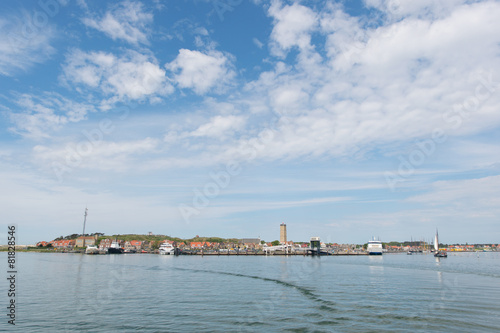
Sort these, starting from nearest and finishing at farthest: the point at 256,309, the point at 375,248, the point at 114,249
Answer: the point at 256,309 → the point at 114,249 → the point at 375,248

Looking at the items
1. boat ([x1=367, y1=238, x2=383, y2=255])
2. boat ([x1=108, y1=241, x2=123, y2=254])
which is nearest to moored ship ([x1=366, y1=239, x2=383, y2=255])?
boat ([x1=367, y1=238, x2=383, y2=255])

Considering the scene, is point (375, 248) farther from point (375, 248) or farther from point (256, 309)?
point (256, 309)

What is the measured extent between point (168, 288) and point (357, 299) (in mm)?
22294

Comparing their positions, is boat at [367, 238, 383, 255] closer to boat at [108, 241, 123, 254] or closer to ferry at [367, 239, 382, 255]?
ferry at [367, 239, 382, 255]

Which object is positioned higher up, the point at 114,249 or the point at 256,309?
the point at 256,309

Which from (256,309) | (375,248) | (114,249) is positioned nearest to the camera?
(256,309)

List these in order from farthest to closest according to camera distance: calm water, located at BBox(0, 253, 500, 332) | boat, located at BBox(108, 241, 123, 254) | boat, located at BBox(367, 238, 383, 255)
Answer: boat, located at BBox(367, 238, 383, 255) → boat, located at BBox(108, 241, 123, 254) → calm water, located at BBox(0, 253, 500, 332)

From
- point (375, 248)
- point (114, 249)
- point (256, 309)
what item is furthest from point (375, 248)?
point (256, 309)

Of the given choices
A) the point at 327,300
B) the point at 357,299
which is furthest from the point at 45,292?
the point at 357,299

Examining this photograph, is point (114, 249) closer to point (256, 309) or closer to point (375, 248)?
point (375, 248)

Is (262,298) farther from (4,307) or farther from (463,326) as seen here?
(4,307)

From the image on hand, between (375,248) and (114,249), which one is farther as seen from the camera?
(375,248)

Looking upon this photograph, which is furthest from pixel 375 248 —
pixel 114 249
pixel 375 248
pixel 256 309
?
pixel 256 309

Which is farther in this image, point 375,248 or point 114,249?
point 375,248
